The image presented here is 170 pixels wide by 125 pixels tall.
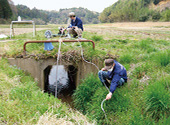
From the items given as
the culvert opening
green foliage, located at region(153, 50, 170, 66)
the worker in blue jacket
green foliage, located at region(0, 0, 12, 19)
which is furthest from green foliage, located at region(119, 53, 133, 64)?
green foliage, located at region(0, 0, 12, 19)

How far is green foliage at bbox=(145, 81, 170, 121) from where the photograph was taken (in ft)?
11.0

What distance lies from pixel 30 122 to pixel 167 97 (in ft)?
9.32

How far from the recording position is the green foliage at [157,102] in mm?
3340

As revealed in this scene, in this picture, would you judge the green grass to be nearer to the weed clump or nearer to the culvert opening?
the culvert opening

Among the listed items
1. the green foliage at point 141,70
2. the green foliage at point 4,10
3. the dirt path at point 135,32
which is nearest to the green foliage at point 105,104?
the green foliage at point 141,70

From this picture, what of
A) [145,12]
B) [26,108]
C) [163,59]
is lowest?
[26,108]

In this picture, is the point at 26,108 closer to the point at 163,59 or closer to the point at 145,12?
the point at 163,59

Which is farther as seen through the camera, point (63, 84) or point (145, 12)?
point (145, 12)

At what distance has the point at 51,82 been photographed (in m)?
9.64

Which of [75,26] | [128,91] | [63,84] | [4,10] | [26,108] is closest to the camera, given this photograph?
[26,108]

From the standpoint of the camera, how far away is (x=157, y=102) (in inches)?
135

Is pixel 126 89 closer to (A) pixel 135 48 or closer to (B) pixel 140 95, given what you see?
(B) pixel 140 95

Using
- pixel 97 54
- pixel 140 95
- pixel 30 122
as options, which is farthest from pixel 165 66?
pixel 30 122

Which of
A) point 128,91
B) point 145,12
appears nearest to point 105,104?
point 128,91
